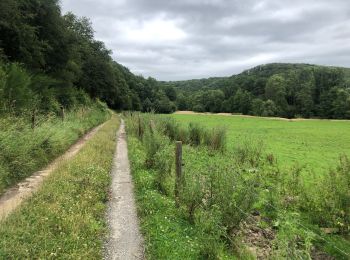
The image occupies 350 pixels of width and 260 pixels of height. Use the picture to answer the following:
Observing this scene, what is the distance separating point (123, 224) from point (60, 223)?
1.41 meters

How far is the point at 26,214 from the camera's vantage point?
6684 millimetres

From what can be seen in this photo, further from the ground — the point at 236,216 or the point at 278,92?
the point at 278,92

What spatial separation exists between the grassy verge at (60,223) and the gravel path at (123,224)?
0.69 feet

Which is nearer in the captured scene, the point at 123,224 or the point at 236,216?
the point at 236,216

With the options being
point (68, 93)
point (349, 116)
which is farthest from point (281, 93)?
point (68, 93)

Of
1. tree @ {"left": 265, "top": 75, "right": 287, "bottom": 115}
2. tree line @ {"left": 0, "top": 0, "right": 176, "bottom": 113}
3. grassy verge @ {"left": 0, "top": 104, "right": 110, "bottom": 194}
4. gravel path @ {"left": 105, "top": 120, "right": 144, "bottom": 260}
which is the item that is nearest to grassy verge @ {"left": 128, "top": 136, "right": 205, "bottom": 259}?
gravel path @ {"left": 105, "top": 120, "right": 144, "bottom": 260}

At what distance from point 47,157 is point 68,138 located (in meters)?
4.71

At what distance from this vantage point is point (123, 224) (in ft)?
23.7

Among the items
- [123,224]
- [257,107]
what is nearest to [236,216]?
[123,224]

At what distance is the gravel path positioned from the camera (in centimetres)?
594

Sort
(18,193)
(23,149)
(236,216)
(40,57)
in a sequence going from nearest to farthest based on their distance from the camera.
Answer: (236,216) → (18,193) → (23,149) → (40,57)

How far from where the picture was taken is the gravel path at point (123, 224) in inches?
234

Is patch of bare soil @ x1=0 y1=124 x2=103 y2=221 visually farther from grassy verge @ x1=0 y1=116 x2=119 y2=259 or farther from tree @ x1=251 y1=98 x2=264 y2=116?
tree @ x1=251 y1=98 x2=264 y2=116

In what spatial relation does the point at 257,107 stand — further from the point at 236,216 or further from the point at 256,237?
the point at 236,216
